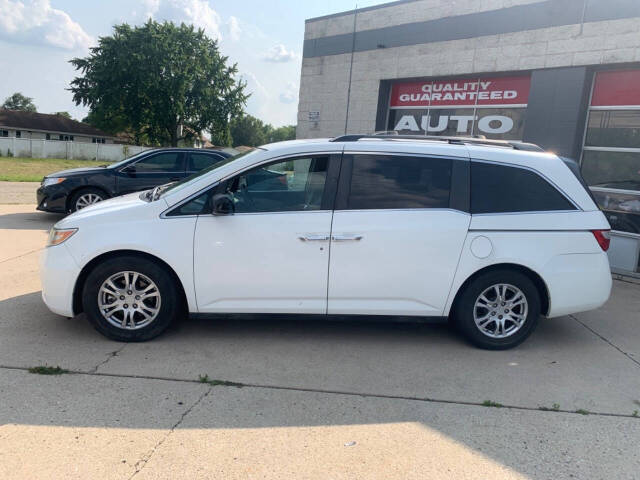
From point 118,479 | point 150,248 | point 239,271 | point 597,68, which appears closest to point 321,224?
point 239,271

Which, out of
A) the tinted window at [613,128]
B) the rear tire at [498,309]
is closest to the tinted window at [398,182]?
the rear tire at [498,309]

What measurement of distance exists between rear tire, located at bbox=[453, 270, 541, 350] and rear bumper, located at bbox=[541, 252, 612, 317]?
0.18 meters

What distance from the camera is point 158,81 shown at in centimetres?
3922

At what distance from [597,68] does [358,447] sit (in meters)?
8.73

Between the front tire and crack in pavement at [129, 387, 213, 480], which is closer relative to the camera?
crack in pavement at [129, 387, 213, 480]

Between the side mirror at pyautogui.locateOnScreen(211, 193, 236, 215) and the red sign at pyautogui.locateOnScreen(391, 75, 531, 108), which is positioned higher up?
the red sign at pyautogui.locateOnScreen(391, 75, 531, 108)

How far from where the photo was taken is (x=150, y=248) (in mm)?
4266

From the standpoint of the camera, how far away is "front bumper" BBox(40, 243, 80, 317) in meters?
4.29

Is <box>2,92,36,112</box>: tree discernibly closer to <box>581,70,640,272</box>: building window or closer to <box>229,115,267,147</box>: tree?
<box>229,115,267,147</box>: tree

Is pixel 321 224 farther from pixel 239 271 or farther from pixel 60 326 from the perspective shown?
pixel 60 326

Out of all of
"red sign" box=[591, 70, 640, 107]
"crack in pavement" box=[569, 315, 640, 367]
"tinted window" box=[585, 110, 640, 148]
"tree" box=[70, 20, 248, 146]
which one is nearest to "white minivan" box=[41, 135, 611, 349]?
"crack in pavement" box=[569, 315, 640, 367]

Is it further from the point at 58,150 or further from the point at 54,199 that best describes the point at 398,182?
the point at 58,150

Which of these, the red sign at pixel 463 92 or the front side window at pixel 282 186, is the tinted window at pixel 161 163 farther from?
the front side window at pixel 282 186

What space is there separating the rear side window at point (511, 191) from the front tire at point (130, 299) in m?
2.81
